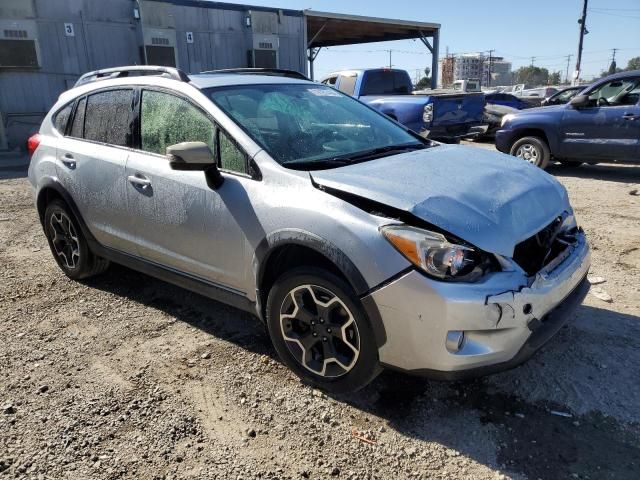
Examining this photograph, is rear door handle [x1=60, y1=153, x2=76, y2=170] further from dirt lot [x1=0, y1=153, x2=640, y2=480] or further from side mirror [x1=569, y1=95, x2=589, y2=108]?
side mirror [x1=569, y1=95, x2=589, y2=108]

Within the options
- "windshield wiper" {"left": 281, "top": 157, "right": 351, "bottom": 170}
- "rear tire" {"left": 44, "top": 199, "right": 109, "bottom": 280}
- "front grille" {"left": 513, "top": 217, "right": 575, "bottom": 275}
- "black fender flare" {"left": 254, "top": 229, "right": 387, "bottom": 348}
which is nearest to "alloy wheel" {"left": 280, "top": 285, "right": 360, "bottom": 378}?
"black fender flare" {"left": 254, "top": 229, "right": 387, "bottom": 348}

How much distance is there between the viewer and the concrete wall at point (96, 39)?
14281 millimetres

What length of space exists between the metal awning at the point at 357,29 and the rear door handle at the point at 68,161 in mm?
17446

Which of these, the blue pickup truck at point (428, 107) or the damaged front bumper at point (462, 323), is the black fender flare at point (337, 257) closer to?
the damaged front bumper at point (462, 323)

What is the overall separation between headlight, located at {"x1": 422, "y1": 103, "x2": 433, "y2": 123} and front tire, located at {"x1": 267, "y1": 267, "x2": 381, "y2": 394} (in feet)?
24.1

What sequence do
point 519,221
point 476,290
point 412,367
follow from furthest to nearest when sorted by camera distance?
point 519,221, point 412,367, point 476,290

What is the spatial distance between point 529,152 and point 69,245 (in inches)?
305

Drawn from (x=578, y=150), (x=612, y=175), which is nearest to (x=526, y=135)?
(x=578, y=150)

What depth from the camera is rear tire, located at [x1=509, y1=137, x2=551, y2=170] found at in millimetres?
8969

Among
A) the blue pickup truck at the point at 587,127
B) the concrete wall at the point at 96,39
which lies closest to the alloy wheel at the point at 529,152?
the blue pickup truck at the point at 587,127

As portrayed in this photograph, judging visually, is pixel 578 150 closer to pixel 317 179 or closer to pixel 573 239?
pixel 573 239

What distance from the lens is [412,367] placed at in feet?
8.00

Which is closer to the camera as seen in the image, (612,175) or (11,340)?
(11,340)

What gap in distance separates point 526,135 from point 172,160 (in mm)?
7990
